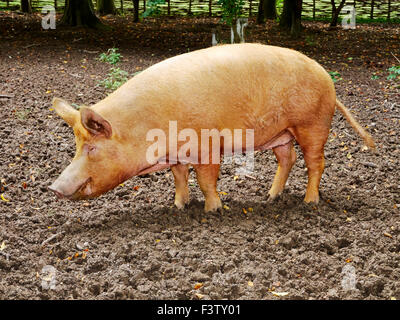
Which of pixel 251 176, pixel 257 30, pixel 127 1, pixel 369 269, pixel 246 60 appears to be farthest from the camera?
pixel 127 1

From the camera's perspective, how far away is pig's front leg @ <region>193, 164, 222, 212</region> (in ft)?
12.6

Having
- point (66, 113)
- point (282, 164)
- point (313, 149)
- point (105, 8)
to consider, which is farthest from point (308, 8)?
point (66, 113)

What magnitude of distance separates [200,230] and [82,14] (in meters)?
12.1

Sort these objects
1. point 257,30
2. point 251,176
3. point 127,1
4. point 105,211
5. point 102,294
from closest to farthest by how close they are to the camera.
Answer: point 102,294, point 105,211, point 251,176, point 257,30, point 127,1

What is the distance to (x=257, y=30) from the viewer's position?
15.5 m

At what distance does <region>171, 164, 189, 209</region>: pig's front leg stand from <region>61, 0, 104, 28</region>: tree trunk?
11.3 metres

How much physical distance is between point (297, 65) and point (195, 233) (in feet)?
5.10

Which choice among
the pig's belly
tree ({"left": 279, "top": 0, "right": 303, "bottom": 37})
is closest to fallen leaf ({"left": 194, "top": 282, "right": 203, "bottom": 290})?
the pig's belly

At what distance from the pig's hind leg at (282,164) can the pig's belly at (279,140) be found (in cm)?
8

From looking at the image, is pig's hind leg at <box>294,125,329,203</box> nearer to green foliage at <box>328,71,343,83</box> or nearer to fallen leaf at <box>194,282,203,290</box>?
fallen leaf at <box>194,282,203,290</box>

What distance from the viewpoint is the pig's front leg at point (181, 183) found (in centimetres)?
418

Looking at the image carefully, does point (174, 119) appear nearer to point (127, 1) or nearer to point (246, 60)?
point (246, 60)

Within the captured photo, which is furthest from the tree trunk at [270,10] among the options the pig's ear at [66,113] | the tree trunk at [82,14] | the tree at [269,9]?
the pig's ear at [66,113]

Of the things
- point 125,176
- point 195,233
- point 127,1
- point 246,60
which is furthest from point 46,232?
point 127,1
